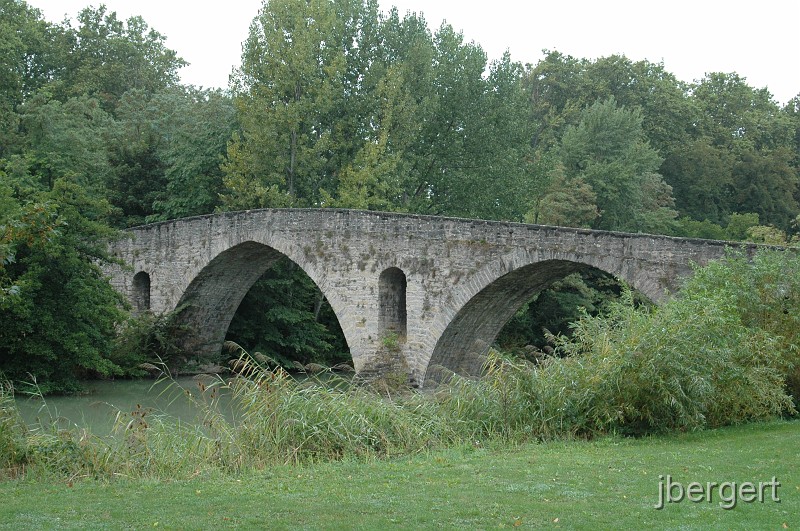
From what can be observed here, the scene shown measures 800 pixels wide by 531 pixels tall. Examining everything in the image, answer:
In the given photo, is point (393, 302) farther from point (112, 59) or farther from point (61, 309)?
point (112, 59)

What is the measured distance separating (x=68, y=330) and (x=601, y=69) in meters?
30.2

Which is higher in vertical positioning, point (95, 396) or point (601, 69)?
point (601, 69)

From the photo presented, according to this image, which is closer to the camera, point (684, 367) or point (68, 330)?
point (684, 367)

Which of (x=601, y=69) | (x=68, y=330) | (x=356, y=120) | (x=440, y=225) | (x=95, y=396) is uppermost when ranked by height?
(x=601, y=69)

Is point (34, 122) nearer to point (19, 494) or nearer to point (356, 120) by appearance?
point (356, 120)

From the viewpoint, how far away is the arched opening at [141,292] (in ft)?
84.0

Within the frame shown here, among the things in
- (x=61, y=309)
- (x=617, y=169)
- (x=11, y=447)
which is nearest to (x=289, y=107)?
(x=61, y=309)

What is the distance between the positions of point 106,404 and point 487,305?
735 cm

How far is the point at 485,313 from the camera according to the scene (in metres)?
19.3

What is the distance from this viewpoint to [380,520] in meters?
6.48

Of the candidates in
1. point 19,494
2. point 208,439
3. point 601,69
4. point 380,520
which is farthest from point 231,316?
point 601,69

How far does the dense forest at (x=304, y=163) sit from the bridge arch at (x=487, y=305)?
5.62m

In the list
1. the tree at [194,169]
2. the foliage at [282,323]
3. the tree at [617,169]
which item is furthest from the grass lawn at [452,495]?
the tree at [617,169]

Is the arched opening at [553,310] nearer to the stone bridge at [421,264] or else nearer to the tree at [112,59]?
the stone bridge at [421,264]
